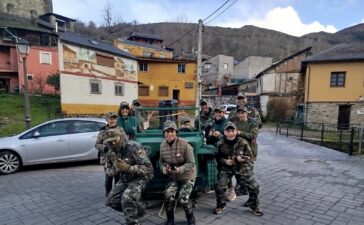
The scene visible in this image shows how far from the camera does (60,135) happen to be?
7000 mm

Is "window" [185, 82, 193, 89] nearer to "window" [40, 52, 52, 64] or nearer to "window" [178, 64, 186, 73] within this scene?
"window" [178, 64, 186, 73]

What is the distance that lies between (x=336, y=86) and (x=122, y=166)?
72.5 ft

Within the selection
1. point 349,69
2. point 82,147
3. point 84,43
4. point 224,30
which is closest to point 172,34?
point 224,30

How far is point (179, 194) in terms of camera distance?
11.0 feet

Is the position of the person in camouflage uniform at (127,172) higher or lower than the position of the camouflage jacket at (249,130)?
lower

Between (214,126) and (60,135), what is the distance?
472cm

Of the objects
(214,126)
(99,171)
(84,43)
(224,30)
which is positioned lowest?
(99,171)

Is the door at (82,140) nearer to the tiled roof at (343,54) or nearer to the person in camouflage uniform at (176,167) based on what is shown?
the person in camouflage uniform at (176,167)

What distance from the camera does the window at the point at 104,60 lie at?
22.9 metres

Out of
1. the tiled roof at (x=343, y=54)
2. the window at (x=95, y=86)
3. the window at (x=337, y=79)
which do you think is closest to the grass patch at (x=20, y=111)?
the window at (x=95, y=86)

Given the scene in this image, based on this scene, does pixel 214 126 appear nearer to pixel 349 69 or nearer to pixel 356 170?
pixel 356 170

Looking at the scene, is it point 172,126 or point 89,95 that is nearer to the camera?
point 172,126

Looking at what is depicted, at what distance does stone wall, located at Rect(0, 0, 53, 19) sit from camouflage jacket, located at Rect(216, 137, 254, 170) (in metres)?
58.8

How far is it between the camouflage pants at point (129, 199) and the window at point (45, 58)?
3077 centimetres
